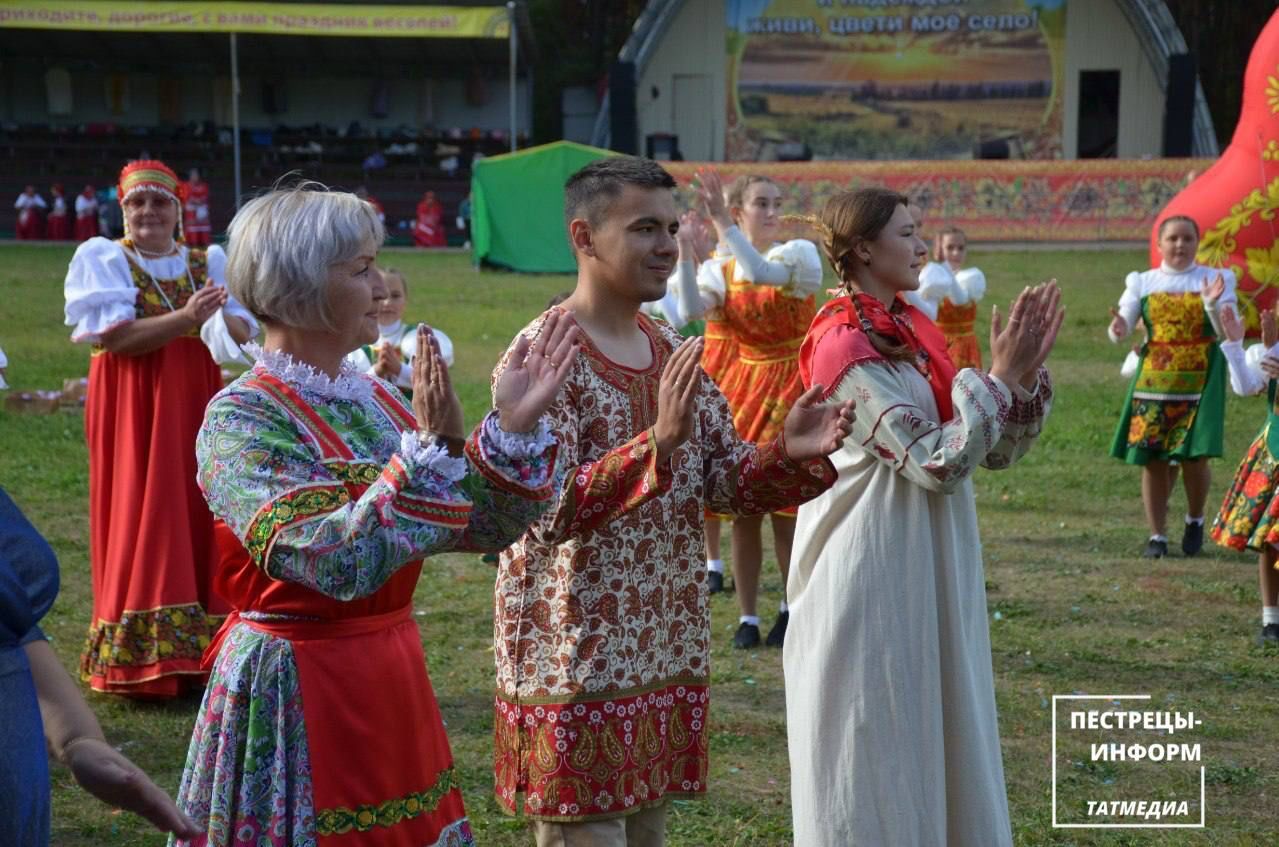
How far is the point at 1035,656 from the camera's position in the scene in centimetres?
633

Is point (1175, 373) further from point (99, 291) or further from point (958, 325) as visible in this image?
point (99, 291)

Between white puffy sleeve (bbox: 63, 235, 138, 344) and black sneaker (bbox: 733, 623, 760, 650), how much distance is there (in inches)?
109

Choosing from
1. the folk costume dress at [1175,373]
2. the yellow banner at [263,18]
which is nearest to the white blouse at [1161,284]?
the folk costume dress at [1175,373]

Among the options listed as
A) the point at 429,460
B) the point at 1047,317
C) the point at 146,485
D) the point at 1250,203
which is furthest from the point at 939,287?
the point at 429,460

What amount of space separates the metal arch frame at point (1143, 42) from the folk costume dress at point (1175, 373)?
28002 mm

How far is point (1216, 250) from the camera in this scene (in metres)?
9.07

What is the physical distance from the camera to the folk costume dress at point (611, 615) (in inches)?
126

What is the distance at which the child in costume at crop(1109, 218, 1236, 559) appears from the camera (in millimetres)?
8055

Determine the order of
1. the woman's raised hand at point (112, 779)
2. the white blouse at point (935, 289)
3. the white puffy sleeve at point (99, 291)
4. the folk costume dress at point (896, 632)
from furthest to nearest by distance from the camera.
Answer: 1. the white blouse at point (935, 289)
2. the white puffy sleeve at point (99, 291)
3. the folk costume dress at point (896, 632)
4. the woman's raised hand at point (112, 779)

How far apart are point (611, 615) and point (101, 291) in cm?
330

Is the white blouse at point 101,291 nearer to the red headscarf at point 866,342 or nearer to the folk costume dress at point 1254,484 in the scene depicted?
the red headscarf at point 866,342

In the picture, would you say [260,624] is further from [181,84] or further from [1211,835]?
[181,84]

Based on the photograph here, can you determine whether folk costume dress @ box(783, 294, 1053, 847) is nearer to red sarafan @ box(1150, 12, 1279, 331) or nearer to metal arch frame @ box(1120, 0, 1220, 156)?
red sarafan @ box(1150, 12, 1279, 331)

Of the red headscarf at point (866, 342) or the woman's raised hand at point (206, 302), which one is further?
the woman's raised hand at point (206, 302)
